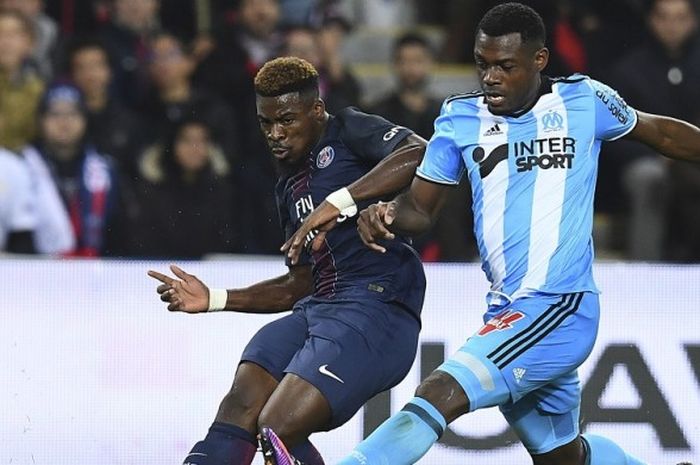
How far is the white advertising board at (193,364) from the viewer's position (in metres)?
7.83

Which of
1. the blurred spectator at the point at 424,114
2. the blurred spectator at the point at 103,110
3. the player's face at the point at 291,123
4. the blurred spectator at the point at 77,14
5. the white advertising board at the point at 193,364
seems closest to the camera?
the player's face at the point at 291,123

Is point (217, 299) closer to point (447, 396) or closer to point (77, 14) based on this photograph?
point (447, 396)

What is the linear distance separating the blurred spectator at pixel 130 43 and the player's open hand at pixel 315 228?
16.6ft

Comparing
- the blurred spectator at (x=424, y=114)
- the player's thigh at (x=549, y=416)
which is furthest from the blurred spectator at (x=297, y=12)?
the player's thigh at (x=549, y=416)

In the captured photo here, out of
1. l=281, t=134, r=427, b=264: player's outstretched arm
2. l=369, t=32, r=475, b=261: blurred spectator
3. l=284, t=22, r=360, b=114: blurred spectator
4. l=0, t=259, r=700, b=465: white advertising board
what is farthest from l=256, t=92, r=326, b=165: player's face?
l=284, t=22, r=360, b=114: blurred spectator

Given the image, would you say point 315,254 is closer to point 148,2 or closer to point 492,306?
point 492,306

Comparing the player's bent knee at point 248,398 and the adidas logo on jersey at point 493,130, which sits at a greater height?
the adidas logo on jersey at point 493,130

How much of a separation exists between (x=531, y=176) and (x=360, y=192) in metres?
0.66

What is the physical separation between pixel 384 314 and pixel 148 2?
554 cm

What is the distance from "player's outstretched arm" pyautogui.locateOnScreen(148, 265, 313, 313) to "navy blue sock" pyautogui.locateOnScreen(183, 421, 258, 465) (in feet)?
1.75

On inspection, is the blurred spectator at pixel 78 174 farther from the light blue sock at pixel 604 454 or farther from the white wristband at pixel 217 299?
the light blue sock at pixel 604 454

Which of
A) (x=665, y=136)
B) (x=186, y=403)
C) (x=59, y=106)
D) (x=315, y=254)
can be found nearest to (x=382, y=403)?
(x=186, y=403)

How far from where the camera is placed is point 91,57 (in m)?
10.4

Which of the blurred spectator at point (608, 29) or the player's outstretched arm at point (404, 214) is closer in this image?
the player's outstretched arm at point (404, 214)
